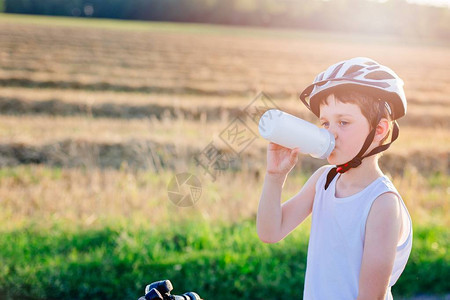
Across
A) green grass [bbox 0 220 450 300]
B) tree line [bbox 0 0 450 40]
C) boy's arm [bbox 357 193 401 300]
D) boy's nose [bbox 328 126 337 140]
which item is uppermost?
tree line [bbox 0 0 450 40]

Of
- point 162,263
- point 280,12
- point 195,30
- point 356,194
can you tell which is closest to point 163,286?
point 356,194

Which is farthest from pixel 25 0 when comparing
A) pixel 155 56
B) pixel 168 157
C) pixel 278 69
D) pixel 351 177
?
pixel 351 177

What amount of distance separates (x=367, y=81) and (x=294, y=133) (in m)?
0.33

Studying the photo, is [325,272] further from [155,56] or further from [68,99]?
[155,56]

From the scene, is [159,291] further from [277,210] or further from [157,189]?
[157,189]

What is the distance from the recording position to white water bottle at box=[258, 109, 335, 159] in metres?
1.54

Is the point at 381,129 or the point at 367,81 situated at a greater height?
the point at 367,81

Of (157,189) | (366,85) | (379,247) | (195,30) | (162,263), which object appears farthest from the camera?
(195,30)

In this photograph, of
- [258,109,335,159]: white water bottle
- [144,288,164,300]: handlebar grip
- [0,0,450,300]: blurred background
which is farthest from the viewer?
[0,0,450,300]: blurred background

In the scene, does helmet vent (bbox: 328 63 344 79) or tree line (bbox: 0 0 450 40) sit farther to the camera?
tree line (bbox: 0 0 450 40)

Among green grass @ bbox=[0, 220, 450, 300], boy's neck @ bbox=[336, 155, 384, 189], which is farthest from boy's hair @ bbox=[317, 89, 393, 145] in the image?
green grass @ bbox=[0, 220, 450, 300]

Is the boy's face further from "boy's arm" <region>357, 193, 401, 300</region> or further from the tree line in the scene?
the tree line

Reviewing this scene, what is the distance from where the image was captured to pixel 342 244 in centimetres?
170

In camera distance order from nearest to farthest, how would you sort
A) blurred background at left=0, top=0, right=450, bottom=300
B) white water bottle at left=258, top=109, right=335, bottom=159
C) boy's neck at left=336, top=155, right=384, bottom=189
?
white water bottle at left=258, top=109, right=335, bottom=159 → boy's neck at left=336, top=155, right=384, bottom=189 → blurred background at left=0, top=0, right=450, bottom=300
